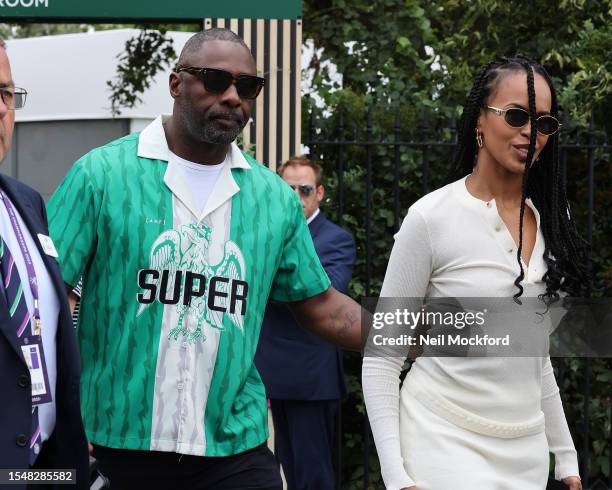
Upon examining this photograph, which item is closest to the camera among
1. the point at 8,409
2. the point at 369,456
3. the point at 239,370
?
the point at 8,409

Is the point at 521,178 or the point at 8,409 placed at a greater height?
the point at 521,178

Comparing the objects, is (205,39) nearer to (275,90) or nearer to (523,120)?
(523,120)

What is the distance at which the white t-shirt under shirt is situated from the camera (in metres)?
3.71

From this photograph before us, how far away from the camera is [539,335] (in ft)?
11.1

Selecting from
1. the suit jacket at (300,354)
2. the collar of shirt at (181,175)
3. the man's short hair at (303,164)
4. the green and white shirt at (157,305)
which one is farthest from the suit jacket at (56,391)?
the man's short hair at (303,164)

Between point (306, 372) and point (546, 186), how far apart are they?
10.8 ft

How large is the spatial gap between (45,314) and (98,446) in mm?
1091

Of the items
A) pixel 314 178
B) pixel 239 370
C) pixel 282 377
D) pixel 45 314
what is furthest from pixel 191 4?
pixel 45 314

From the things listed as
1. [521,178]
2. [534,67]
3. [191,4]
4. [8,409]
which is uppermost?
[191,4]

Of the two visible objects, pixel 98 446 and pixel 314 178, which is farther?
pixel 314 178

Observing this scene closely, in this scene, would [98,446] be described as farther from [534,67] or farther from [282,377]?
[282,377]

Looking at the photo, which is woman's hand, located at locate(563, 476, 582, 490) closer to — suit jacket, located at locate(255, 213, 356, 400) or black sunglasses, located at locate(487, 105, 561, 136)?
black sunglasses, located at locate(487, 105, 561, 136)

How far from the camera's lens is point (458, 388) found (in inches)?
128

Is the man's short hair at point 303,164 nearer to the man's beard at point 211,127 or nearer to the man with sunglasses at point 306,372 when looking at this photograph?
the man with sunglasses at point 306,372
